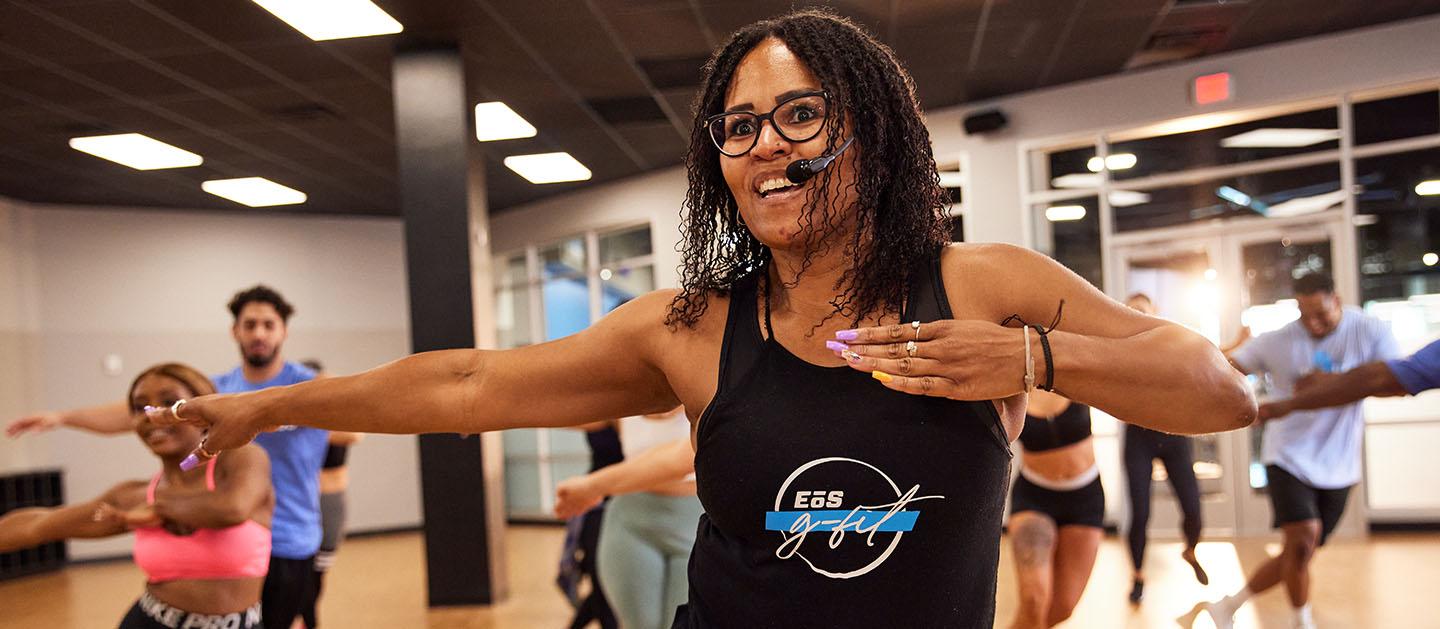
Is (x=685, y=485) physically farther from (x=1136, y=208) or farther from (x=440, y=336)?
(x=1136, y=208)

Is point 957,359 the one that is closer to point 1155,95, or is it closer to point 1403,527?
point 1155,95

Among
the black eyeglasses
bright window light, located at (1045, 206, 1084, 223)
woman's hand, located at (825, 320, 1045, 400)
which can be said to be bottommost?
woman's hand, located at (825, 320, 1045, 400)

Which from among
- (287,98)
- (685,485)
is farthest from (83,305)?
(685,485)

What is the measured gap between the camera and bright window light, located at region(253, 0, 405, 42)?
18.5 feet

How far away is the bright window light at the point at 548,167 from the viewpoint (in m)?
9.75

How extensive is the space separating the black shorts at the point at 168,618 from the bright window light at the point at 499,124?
5230 millimetres

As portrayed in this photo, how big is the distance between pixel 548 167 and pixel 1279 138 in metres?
6.27

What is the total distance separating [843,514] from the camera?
1.19 metres

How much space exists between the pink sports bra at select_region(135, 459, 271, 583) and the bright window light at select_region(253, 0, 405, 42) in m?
3.55

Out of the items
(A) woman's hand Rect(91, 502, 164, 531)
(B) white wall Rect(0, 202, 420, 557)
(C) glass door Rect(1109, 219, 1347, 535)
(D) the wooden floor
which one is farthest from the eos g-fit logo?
(B) white wall Rect(0, 202, 420, 557)

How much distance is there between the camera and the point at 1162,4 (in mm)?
6309

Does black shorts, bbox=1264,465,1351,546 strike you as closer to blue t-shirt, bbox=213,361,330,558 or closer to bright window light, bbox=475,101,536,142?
blue t-shirt, bbox=213,361,330,558

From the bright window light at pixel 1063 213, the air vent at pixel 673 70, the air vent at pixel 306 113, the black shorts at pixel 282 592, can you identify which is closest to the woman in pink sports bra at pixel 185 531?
the black shorts at pixel 282 592

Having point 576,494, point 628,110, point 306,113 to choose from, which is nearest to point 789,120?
point 576,494
